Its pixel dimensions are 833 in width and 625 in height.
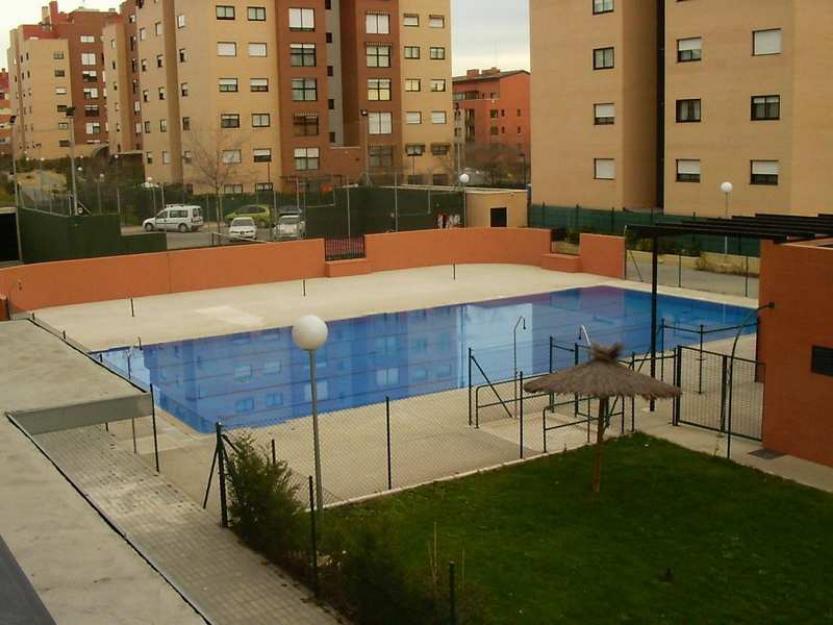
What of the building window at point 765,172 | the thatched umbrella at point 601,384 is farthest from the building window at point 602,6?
the thatched umbrella at point 601,384

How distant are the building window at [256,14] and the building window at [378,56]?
8161mm

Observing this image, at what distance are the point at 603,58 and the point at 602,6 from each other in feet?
7.53

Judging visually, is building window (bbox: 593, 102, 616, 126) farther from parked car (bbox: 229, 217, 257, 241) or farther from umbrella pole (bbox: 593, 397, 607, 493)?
umbrella pole (bbox: 593, 397, 607, 493)

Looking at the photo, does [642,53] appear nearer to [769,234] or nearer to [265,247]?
[265,247]

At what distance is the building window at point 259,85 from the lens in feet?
215

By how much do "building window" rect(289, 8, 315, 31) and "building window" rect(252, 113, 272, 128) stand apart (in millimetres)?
5801

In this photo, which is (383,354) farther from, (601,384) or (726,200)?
(726,200)

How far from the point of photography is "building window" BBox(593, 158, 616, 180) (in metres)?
46.5

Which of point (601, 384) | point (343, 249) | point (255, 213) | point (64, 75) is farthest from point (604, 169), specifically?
point (64, 75)

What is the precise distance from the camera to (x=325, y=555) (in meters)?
12.3

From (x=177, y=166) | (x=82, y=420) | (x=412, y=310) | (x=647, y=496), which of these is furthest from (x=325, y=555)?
(x=177, y=166)

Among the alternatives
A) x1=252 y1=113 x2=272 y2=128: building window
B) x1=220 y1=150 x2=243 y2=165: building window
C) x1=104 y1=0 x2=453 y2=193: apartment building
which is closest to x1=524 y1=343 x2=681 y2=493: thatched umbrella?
x1=104 y1=0 x2=453 y2=193: apartment building

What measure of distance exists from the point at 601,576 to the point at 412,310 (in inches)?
Answer: 819

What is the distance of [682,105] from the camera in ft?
140
